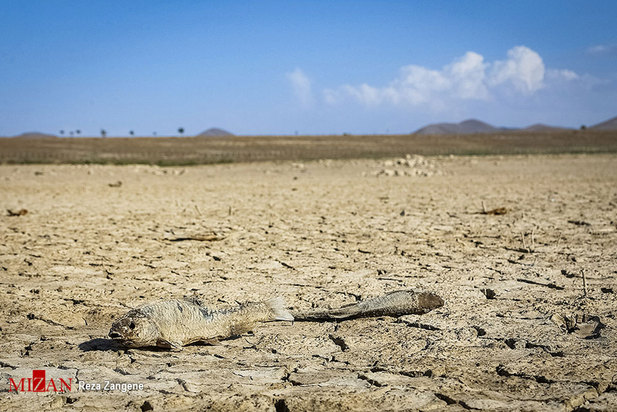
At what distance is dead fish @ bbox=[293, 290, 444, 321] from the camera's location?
3.56 m

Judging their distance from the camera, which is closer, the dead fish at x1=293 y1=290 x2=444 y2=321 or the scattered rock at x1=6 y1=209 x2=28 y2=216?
the dead fish at x1=293 y1=290 x2=444 y2=321

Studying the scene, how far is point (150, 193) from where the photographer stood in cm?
1084

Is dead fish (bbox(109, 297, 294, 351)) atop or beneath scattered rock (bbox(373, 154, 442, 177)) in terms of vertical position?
beneath

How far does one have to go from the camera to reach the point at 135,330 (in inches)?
114

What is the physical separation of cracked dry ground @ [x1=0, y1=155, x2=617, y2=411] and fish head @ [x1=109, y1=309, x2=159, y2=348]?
0.10 m

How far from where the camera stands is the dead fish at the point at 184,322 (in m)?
2.90

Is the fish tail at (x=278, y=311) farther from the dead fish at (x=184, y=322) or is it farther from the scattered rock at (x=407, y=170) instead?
the scattered rock at (x=407, y=170)

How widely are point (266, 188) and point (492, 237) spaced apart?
6287 millimetres

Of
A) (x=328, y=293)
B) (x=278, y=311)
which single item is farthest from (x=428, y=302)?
(x=278, y=311)

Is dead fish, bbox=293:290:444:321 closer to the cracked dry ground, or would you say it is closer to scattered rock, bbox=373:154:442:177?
the cracked dry ground

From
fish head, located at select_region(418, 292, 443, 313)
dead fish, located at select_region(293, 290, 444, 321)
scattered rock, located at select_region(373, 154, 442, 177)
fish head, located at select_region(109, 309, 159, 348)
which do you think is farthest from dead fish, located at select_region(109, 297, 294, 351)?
scattered rock, located at select_region(373, 154, 442, 177)

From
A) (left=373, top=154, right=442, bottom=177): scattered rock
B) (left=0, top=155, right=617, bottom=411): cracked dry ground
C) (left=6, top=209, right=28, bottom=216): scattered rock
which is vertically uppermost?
(left=373, top=154, right=442, bottom=177): scattered rock

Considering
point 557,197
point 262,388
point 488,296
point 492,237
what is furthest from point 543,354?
point 557,197

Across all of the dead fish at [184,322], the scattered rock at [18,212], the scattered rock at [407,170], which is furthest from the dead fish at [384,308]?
the scattered rock at [407,170]
